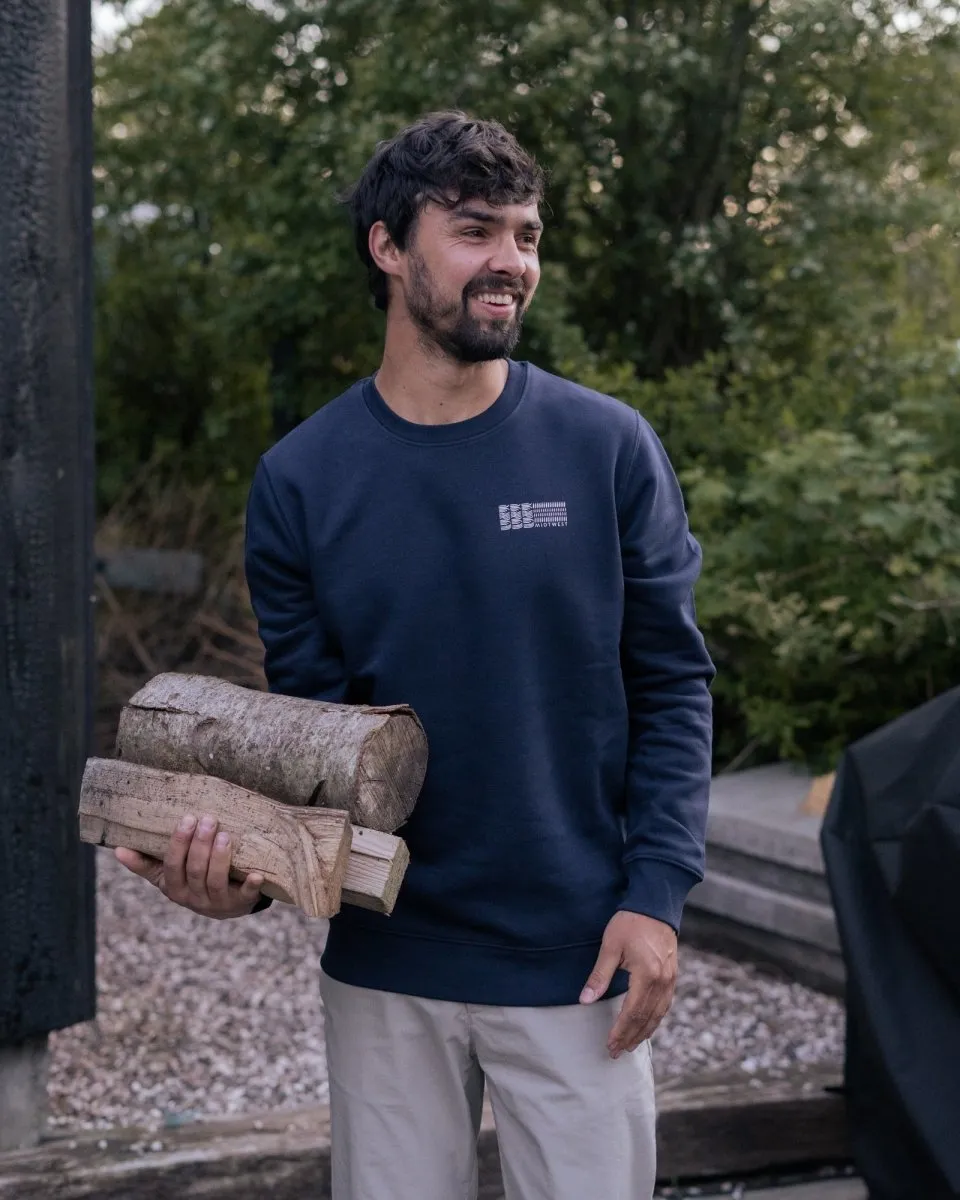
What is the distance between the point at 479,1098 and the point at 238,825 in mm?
604

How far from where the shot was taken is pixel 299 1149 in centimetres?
302

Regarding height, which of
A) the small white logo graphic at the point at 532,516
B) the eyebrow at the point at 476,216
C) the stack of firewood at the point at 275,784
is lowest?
the stack of firewood at the point at 275,784

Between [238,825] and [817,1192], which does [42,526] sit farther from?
[817,1192]

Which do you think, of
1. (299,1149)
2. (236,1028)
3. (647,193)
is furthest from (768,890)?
(647,193)

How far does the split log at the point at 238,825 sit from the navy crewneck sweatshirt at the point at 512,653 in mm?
243

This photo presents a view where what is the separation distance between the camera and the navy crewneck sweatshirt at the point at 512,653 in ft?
6.54

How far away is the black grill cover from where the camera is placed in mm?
2633

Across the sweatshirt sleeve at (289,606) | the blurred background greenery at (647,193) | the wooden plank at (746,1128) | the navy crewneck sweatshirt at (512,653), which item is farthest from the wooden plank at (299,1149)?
the blurred background greenery at (647,193)

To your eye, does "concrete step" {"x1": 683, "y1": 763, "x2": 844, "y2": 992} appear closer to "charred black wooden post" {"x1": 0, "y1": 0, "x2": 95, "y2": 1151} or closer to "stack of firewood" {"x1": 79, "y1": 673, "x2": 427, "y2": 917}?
"charred black wooden post" {"x1": 0, "y1": 0, "x2": 95, "y2": 1151}

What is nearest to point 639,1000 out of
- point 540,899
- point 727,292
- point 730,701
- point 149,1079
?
point 540,899

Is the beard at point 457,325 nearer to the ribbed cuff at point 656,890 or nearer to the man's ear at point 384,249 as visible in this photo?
the man's ear at point 384,249

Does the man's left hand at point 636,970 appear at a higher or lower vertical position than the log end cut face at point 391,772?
lower

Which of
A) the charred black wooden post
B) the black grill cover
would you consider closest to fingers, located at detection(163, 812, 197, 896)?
the charred black wooden post

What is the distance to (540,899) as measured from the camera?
79.5 inches
